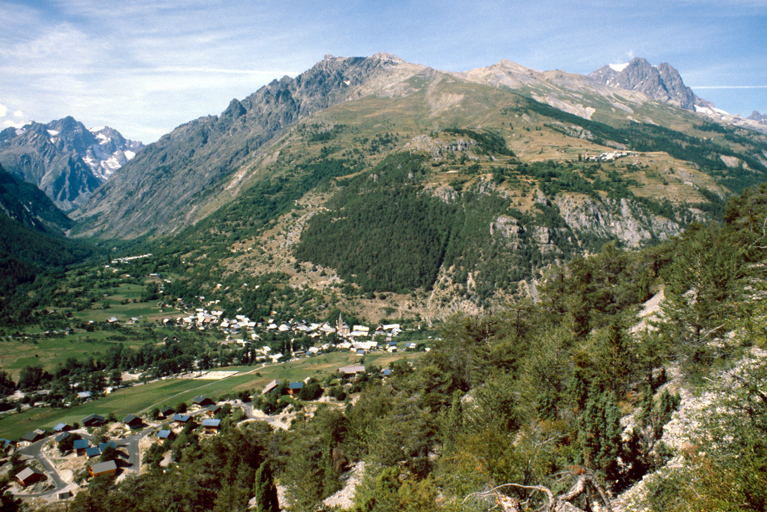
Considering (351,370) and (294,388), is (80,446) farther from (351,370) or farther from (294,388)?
(351,370)

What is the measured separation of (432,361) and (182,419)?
48334 millimetres

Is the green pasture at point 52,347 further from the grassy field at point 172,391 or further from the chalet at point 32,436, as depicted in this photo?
the chalet at point 32,436

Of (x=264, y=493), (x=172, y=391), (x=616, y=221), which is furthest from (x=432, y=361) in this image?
(x=616, y=221)

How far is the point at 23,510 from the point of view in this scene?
46.1 metres

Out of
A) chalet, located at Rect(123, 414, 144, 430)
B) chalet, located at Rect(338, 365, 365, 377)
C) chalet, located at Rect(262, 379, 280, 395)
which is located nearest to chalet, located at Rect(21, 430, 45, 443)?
chalet, located at Rect(123, 414, 144, 430)

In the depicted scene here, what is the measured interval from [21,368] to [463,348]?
412ft

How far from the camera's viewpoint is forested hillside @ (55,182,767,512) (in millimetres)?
16766

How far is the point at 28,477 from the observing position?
185ft

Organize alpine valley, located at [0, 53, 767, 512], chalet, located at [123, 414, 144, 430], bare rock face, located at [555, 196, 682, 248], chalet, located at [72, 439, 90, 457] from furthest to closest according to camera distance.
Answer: bare rock face, located at [555, 196, 682, 248] → chalet, located at [123, 414, 144, 430] → chalet, located at [72, 439, 90, 457] → alpine valley, located at [0, 53, 767, 512]

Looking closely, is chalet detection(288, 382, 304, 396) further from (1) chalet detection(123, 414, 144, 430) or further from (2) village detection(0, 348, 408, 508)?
(1) chalet detection(123, 414, 144, 430)

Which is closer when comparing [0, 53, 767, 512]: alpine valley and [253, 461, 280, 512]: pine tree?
[0, 53, 767, 512]: alpine valley

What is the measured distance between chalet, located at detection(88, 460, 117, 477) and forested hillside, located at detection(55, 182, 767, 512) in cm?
971

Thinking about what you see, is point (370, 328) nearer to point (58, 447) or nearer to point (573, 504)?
point (58, 447)

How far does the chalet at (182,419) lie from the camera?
6851 centimetres
